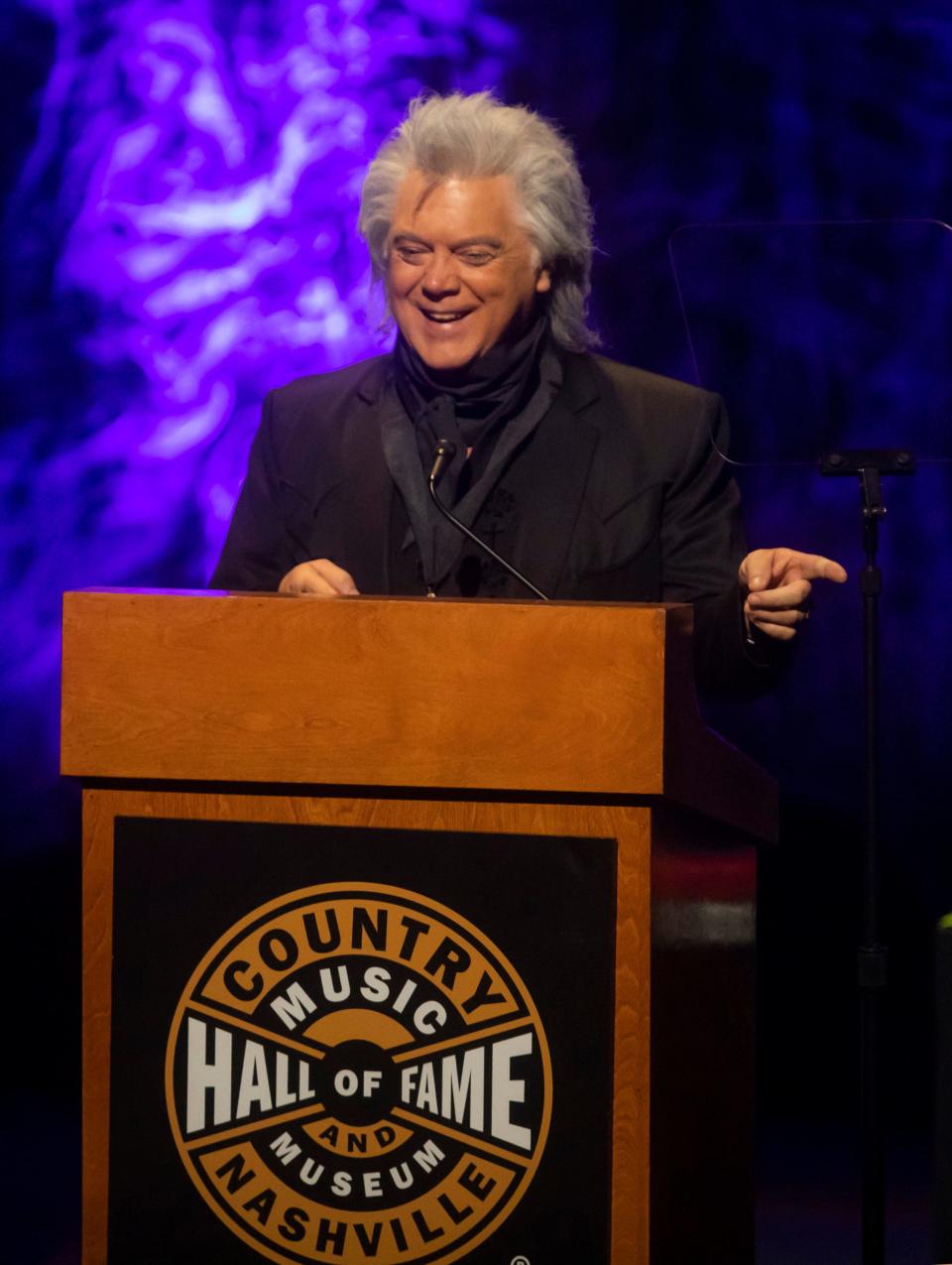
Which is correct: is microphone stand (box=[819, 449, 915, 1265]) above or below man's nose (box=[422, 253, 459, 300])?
below

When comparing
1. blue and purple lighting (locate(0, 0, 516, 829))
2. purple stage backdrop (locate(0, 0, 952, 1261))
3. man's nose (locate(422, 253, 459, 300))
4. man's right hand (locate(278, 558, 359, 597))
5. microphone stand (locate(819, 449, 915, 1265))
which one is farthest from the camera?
blue and purple lighting (locate(0, 0, 516, 829))

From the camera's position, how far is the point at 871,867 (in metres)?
1.99

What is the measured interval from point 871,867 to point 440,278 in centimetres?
86

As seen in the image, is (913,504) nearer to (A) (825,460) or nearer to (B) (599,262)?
(B) (599,262)

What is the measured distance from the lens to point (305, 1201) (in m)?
1.36

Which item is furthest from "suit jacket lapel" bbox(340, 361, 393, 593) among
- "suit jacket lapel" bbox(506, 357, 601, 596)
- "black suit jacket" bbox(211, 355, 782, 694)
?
"suit jacket lapel" bbox(506, 357, 601, 596)

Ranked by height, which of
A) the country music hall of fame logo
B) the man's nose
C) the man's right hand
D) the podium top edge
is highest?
the man's nose

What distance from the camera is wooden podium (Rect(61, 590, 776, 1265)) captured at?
4.39 ft

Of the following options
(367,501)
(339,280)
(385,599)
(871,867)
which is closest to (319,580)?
(385,599)

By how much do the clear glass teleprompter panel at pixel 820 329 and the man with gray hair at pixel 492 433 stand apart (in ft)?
0.64

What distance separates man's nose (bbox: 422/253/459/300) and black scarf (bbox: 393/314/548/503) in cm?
9

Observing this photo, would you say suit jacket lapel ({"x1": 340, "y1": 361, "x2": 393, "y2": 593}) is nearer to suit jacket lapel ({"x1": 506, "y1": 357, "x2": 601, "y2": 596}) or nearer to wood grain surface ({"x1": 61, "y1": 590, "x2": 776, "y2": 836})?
suit jacket lapel ({"x1": 506, "y1": 357, "x2": 601, "y2": 596})

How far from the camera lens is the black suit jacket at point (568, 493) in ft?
7.22

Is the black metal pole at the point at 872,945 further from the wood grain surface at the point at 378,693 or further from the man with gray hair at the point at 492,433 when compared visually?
Result: the wood grain surface at the point at 378,693
